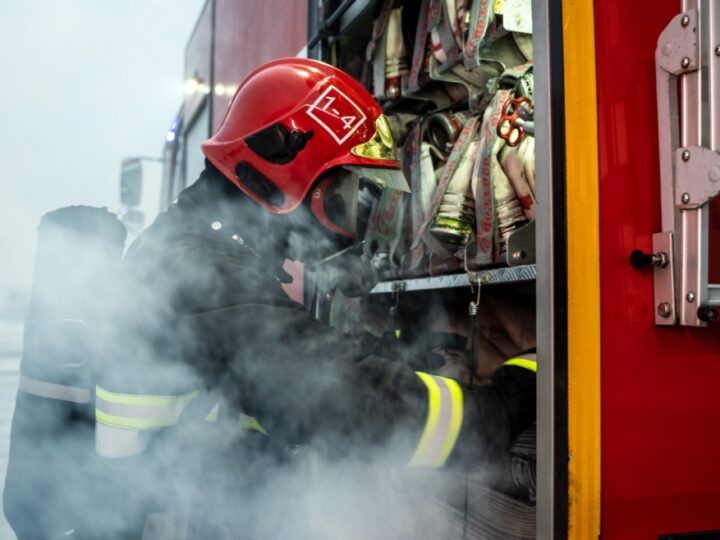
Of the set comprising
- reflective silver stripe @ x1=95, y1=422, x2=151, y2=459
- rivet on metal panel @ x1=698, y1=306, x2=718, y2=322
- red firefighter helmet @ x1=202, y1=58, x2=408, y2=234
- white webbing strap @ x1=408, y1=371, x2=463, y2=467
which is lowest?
reflective silver stripe @ x1=95, y1=422, x2=151, y2=459

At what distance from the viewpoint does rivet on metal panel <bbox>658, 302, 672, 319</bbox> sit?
104 centimetres

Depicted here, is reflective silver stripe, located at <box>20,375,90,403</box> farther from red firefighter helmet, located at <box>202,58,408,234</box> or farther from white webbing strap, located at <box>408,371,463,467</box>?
white webbing strap, located at <box>408,371,463,467</box>

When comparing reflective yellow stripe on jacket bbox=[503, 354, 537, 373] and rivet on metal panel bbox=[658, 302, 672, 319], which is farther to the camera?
reflective yellow stripe on jacket bbox=[503, 354, 537, 373]

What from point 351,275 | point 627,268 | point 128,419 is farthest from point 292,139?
point 627,268

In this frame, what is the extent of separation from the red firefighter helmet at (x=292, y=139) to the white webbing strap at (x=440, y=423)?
2.18 feet

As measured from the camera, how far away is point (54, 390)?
145 centimetres

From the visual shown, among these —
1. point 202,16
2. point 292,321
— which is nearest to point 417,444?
point 292,321

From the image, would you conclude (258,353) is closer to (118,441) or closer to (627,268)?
(118,441)

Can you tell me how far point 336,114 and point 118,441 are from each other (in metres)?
1.00

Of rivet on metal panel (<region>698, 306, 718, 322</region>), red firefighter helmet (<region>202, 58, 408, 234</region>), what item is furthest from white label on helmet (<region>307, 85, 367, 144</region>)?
rivet on metal panel (<region>698, 306, 718, 322</region>)

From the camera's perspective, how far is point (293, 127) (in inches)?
65.4

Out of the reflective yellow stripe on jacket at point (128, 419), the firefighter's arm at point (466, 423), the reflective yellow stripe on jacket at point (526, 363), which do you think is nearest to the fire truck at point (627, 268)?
the firefighter's arm at point (466, 423)

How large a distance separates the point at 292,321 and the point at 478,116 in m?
1.12

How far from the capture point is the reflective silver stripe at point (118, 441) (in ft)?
4.36
